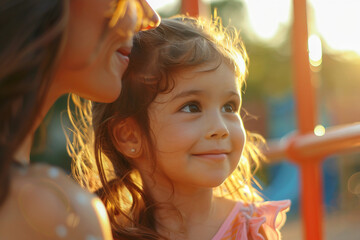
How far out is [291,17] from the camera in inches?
52.7

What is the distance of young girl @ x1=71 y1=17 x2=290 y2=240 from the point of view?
90cm

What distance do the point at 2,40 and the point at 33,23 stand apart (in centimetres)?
4

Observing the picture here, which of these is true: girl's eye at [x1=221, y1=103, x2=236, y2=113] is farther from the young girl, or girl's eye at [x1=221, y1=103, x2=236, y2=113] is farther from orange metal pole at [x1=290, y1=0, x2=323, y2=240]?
orange metal pole at [x1=290, y1=0, x2=323, y2=240]

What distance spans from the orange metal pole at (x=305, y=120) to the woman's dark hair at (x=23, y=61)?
2.52ft

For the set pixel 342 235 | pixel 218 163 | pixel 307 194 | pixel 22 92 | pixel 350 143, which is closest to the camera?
pixel 22 92

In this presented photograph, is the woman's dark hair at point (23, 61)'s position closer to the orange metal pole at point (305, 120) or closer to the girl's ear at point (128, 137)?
the girl's ear at point (128, 137)

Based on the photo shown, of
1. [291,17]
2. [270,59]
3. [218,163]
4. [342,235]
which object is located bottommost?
[218,163]

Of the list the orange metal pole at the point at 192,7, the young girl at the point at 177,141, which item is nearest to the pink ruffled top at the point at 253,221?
the young girl at the point at 177,141

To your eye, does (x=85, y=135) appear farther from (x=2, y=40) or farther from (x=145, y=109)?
(x=2, y=40)

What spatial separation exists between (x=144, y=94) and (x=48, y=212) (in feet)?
1.33

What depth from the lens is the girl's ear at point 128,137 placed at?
0.96 meters

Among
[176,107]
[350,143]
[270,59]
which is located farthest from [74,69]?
[270,59]

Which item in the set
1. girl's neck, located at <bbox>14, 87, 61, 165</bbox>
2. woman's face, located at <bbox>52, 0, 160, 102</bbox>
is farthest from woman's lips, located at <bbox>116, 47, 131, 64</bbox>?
girl's neck, located at <bbox>14, 87, 61, 165</bbox>

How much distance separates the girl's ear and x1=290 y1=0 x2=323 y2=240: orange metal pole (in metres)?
0.44
